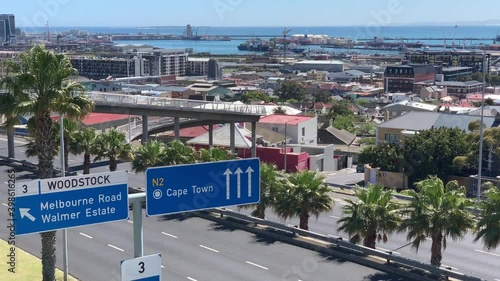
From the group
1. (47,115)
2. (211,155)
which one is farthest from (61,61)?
(211,155)

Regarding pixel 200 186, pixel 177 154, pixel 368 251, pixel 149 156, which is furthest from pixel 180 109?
pixel 200 186

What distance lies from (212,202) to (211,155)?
66.5ft

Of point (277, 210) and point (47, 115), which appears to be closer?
point (47, 115)

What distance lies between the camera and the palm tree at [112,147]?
115 ft

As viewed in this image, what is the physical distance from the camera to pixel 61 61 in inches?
674

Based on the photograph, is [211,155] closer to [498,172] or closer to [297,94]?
[498,172]

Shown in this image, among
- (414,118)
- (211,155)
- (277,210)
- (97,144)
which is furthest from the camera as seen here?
(414,118)

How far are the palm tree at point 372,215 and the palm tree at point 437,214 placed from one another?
86 centimetres

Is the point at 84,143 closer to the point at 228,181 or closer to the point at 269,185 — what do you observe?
the point at 269,185

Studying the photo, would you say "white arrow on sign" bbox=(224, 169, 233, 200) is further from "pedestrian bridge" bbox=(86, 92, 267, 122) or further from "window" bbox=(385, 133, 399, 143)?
"window" bbox=(385, 133, 399, 143)

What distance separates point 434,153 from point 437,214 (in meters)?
23.9

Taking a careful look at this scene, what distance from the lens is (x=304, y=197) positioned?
2442 cm

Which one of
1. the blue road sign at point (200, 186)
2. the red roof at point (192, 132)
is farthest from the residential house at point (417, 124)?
the blue road sign at point (200, 186)

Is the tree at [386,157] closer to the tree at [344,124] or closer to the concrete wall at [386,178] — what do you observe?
the concrete wall at [386,178]
